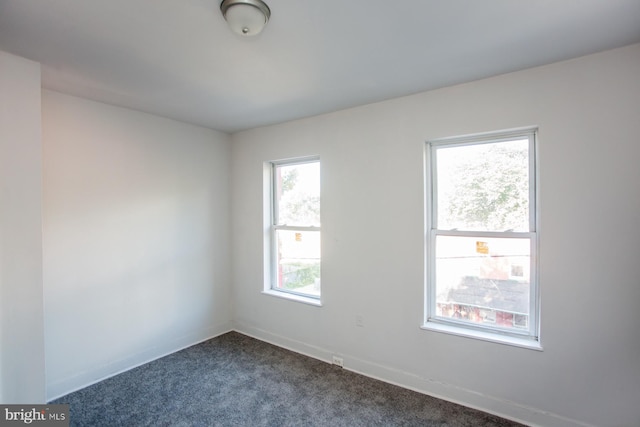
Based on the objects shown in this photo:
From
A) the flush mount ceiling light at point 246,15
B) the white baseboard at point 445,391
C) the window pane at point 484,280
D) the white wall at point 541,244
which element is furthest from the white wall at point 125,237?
the window pane at point 484,280

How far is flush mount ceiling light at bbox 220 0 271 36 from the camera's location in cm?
137

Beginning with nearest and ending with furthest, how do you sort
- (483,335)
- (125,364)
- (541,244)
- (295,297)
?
(541,244), (483,335), (125,364), (295,297)

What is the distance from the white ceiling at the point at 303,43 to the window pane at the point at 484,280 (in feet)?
4.21

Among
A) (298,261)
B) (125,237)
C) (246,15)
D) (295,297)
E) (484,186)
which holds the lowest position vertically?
(295,297)

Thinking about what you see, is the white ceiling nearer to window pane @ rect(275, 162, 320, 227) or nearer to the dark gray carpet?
window pane @ rect(275, 162, 320, 227)

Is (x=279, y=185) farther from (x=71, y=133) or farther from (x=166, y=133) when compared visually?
(x=71, y=133)

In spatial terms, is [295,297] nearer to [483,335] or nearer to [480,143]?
[483,335]

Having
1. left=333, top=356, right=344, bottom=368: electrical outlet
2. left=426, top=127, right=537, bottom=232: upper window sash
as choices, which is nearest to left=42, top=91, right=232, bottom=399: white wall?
left=333, top=356, right=344, bottom=368: electrical outlet

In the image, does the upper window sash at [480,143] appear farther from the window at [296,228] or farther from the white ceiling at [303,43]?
the window at [296,228]

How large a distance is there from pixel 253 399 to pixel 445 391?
153cm

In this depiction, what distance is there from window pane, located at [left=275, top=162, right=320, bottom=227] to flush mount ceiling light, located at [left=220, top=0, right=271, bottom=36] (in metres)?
1.83

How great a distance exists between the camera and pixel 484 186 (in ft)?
7.66

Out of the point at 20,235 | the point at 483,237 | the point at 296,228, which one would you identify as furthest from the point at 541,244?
the point at 20,235

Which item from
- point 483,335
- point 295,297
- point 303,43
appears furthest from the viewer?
point 295,297
